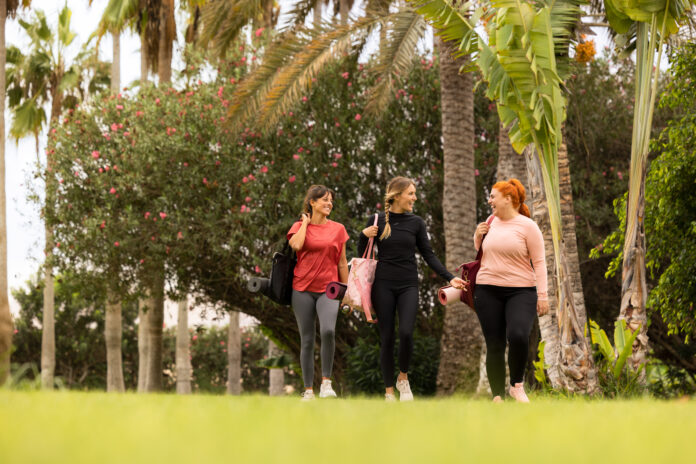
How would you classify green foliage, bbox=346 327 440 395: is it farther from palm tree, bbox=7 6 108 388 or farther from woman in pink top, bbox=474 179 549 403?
palm tree, bbox=7 6 108 388

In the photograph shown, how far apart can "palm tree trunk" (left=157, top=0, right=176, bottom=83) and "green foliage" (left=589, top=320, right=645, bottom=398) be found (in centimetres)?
1643

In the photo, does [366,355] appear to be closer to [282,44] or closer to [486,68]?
[282,44]

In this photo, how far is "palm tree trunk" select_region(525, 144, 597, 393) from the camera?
806cm

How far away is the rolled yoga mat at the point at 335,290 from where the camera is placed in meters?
7.14

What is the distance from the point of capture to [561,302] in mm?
8078

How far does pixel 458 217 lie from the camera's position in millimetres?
13000

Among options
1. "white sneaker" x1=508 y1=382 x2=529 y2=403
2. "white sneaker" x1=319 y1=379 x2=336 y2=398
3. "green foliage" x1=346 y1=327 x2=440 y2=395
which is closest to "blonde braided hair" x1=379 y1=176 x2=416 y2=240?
"white sneaker" x1=319 y1=379 x2=336 y2=398

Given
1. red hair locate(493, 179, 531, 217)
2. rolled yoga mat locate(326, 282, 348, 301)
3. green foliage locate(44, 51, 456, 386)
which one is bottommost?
rolled yoga mat locate(326, 282, 348, 301)

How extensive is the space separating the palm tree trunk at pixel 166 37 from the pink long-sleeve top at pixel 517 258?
1706 cm

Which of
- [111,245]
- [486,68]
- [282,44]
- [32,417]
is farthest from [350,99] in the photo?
[32,417]

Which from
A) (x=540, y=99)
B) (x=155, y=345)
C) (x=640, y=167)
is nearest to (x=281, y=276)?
(x=540, y=99)

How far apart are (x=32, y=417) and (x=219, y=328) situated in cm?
2814

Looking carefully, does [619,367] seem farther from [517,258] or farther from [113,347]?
[113,347]

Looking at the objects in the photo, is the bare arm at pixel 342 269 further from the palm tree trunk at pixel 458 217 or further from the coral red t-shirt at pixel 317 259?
the palm tree trunk at pixel 458 217
